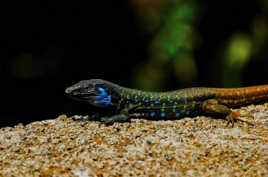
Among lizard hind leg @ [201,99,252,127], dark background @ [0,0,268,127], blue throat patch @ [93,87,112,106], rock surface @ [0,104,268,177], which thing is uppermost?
dark background @ [0,0,268,127]

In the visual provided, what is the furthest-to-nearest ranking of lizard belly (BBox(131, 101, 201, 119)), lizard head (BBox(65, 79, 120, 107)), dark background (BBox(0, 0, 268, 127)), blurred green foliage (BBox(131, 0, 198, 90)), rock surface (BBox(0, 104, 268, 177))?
blurred green foliage (BBox(131, 0, 198, 90)), dark background (BBox(0, 0, 268, 127)), lizard belly (BBox(131, 101, 201, 119)), lizard head (BBox(65, 79, 120, 107)), rock surface (BBox(0, 104, 268, 177))

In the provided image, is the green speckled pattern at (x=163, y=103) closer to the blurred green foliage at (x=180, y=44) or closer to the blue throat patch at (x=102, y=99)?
the blue throat patch at (x=102, y=99)

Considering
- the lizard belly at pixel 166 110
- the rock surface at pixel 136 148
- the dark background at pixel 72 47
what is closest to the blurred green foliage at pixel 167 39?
the dark background at pixel 72 47

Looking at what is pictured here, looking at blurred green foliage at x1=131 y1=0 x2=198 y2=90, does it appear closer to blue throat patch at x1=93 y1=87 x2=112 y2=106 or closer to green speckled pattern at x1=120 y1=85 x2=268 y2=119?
green speckled pattern at x1=120 y1=85 x2=268 y2=119

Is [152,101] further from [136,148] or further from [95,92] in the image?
[136,148]

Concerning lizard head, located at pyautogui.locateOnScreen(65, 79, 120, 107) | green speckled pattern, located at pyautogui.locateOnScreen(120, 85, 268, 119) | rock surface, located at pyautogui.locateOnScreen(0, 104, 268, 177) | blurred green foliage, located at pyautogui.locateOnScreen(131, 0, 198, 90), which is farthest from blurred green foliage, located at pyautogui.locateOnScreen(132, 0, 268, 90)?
rock surface, located at pyautogui.locateOnScreen(0, 104, 268, 177)

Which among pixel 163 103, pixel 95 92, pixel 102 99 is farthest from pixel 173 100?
pixel 95 92

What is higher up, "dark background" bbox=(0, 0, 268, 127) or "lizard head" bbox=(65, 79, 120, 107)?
"dark background" bbox=(0, 0, 268, 127)
